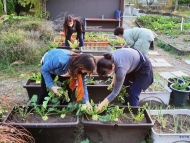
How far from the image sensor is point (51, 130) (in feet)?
8.66

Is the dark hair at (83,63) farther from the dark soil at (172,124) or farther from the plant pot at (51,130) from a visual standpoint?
the dark soil at (172,124)

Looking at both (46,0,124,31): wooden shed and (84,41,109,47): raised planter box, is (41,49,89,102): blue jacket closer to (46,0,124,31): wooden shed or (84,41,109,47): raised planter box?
(84,41,109,47): raised planter box

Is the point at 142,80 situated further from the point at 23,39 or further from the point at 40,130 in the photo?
the point at 23,39

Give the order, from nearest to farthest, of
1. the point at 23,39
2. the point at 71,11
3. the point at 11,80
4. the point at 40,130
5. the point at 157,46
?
the point at 40,130, the point at 11,80, the point at 23,39, the point at 157,46, the point at 71,11

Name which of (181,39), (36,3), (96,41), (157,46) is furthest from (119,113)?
(36,3)

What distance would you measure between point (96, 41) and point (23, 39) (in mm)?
2064

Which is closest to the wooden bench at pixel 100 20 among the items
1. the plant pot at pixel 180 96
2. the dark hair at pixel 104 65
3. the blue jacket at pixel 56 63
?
the plant pot at pixel 180 96

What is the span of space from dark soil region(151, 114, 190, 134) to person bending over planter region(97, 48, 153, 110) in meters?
0.43

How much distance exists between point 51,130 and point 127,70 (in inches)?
43.3

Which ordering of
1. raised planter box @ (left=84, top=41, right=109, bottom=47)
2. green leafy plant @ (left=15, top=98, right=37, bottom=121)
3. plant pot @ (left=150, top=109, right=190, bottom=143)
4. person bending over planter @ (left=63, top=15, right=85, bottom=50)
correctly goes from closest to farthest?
plant pot @ (left=150, top=109, right=190, bottom=143), green leafy plant @ (left=15, top=98, right=37, bottom=121), person bending over planter @ (left=63, top=15, right=85, bottom=50), raised planter box @ (left=84, top=41, right=109, bottom=47)

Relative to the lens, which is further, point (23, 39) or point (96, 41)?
point (96, 41)

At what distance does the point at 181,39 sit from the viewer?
8.90 metres

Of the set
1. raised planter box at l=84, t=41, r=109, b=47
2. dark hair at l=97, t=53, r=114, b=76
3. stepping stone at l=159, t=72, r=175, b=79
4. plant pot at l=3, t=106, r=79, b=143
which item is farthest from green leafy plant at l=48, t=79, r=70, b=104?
raised planter box at l=84, t=41, r=109, b=47

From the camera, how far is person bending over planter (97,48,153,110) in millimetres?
2381
